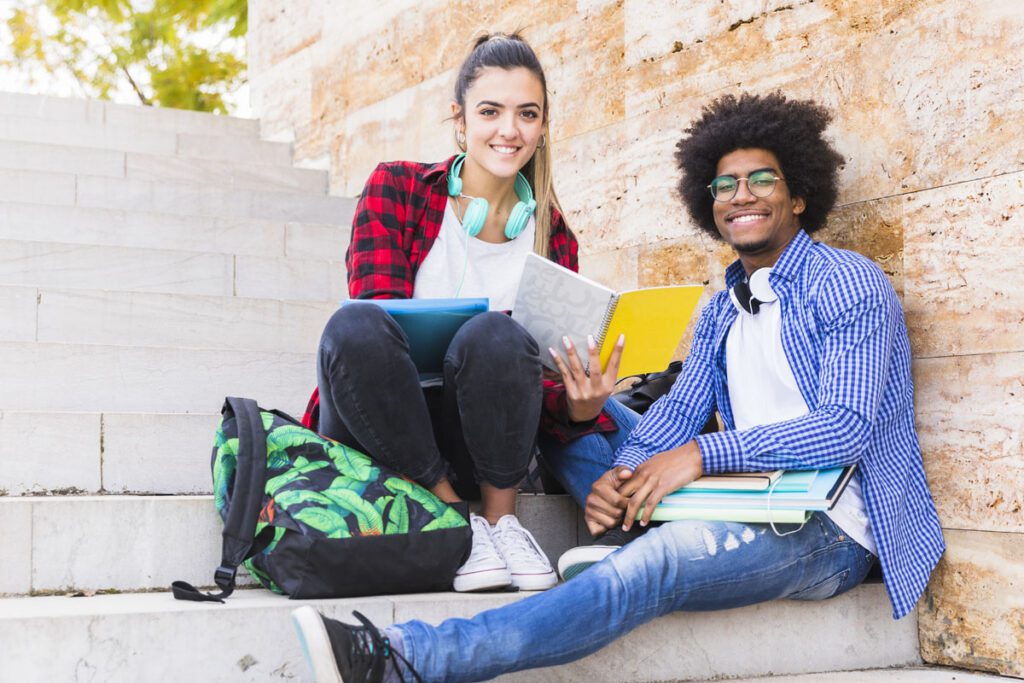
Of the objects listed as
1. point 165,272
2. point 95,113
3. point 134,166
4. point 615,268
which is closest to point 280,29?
point 95,113

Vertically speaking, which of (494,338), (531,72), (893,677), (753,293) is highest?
(531,72)

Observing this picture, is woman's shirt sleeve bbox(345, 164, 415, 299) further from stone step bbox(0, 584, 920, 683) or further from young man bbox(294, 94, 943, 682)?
stone step bbox(0, 584, 920, 683)

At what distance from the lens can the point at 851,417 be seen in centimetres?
268

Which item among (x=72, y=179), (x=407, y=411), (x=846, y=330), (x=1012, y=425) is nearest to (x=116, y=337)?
(x=72, y=179)

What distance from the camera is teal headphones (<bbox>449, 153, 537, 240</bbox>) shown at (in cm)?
316

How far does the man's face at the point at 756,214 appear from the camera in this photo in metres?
3.09

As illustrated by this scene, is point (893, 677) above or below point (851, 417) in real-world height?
below

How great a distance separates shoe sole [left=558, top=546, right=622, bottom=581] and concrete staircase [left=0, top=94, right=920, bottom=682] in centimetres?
15

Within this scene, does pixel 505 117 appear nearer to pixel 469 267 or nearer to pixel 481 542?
pixel 469 267

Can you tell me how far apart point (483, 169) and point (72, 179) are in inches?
108

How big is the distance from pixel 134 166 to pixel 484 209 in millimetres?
3165

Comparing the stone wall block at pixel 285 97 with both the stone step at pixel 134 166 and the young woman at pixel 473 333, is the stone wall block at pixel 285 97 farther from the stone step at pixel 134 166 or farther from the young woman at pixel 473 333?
the young woman at pixel 473 333

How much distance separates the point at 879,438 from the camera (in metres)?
2.83

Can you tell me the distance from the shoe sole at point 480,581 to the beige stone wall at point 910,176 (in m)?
1.23
